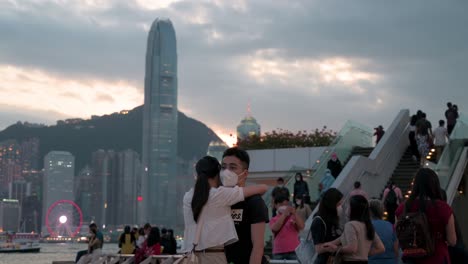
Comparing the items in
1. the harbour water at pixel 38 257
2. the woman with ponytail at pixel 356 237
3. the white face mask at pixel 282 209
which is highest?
the white face mask at pixel 282 209

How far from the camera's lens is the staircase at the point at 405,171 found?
19.7 metres

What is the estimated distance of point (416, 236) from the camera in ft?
21.0

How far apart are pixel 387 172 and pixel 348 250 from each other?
45.5 feet

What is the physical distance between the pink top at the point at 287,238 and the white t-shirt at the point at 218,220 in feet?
14.5

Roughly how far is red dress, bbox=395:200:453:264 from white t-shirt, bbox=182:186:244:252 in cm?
176

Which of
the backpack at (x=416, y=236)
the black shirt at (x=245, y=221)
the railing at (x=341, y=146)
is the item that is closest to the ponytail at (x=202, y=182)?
the black shirt at (x=245, y=221)

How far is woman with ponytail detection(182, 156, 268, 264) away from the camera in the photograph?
5.37m

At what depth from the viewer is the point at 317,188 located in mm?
19953

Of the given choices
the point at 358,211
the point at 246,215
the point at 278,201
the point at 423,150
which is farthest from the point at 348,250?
the point at 423,150

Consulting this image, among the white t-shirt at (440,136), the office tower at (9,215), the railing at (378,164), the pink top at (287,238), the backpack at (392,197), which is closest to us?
the pink top at (287,238)

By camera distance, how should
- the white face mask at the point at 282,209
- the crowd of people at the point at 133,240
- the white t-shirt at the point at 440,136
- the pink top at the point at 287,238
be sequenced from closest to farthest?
the white face mask at the point at 282,209 < the pink top at the point at 287,238 < the crowd of people at the point at 133,240 < the white t-shirt at the point at 440,136

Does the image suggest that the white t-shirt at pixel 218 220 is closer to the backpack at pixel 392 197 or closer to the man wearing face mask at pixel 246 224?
the man wearing face mask at pixel 246 224

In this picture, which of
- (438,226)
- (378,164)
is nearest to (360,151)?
(378,164)

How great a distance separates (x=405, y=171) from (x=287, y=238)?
11493 millimetres
